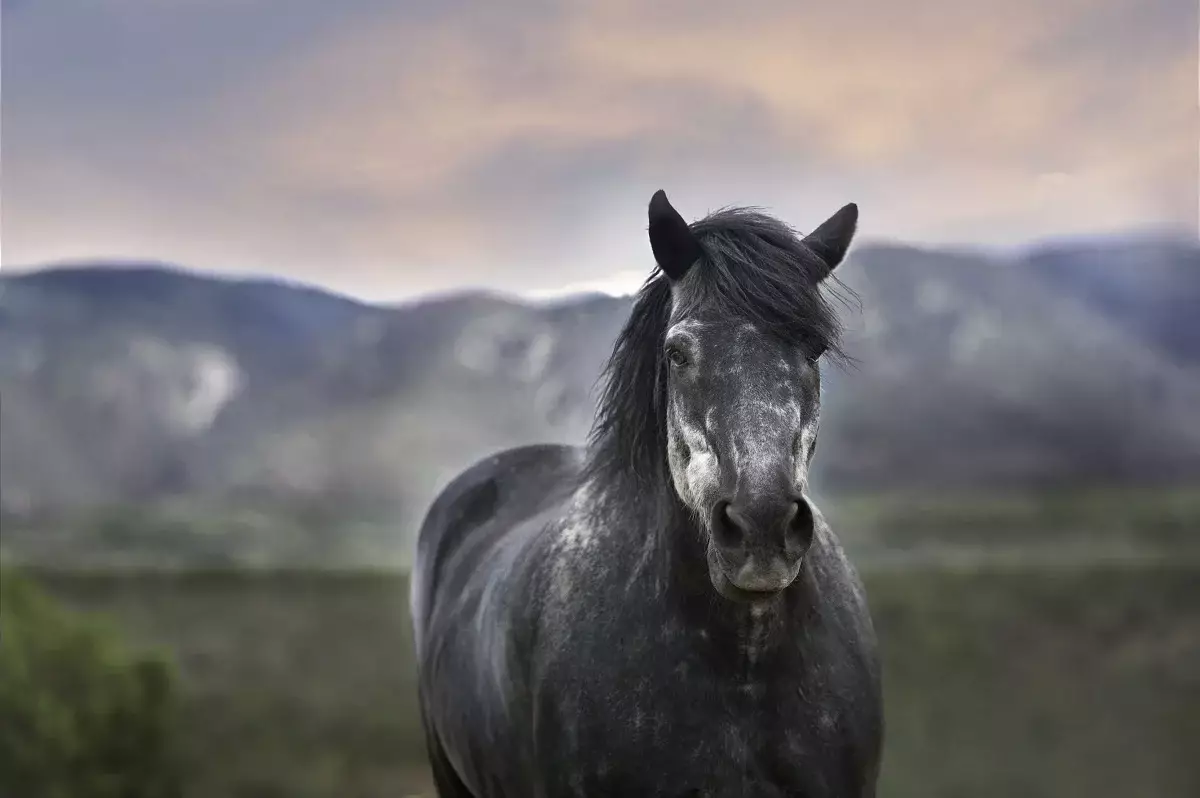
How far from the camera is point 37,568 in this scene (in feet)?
53.1

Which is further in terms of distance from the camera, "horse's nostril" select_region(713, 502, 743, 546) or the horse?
the horse

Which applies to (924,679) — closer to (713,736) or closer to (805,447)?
(713,736)

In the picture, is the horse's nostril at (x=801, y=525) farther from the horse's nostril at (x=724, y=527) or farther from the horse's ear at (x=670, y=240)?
the horse's ear at (x=670, y=240)

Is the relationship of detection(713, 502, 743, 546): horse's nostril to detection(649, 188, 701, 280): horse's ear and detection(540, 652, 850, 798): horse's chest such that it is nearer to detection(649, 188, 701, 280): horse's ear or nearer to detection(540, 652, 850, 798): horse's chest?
detection(540, 652, 850, 798): horse's chest

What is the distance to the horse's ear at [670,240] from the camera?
221cm

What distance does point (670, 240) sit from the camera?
225 centimetres

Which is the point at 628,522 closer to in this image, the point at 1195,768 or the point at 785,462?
the point at 785,462

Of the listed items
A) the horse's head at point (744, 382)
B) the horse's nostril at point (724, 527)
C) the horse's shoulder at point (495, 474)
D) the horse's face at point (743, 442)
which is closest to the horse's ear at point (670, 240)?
the horse's head at point (744, 382)

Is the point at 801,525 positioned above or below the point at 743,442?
below

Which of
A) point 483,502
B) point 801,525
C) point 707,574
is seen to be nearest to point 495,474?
point 483,502

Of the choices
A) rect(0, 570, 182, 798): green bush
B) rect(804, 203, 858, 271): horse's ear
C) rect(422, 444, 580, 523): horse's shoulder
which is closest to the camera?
rect(804, 203, 858, 271): horse's ear

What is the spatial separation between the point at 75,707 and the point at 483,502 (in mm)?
8500

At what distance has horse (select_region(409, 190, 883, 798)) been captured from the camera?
1897mm

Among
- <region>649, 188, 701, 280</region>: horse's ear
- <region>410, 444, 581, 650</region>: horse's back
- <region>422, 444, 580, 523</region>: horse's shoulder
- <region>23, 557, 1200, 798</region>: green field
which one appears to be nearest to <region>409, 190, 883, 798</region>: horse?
<region>649, 188, 701, 280</region>: horse's ear
